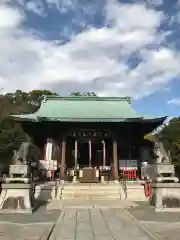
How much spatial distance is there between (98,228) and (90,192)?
10.5 meters

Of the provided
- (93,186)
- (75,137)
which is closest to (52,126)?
(75,137)

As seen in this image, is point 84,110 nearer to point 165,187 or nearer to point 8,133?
point 8,133

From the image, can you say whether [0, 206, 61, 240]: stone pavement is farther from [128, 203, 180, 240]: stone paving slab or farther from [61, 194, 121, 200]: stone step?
[61, 194, 121, 200]: stone step

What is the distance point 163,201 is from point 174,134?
36.2 meters

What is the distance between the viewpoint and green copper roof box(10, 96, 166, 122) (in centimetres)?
2458

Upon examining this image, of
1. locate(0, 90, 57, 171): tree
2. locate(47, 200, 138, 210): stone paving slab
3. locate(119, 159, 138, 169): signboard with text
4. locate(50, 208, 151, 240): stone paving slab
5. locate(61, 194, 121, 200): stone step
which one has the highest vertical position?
locate(0, 90, 57, 171): tree

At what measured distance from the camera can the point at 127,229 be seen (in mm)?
8641

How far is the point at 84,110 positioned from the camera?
28641 mm

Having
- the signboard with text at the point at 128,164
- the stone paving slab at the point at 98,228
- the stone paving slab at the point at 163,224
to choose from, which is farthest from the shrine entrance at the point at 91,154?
the stone paving slab at the point at 98,228

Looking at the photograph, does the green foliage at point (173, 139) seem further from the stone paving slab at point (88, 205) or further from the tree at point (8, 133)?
the stone paving slab at point (88, 205)

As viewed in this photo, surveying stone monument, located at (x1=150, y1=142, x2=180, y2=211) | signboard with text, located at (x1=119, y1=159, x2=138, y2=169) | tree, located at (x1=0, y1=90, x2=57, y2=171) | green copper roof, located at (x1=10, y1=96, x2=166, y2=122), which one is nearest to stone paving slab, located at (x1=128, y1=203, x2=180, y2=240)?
stone monument, located at (x1=150, y1=142, x2=180, y2=211)

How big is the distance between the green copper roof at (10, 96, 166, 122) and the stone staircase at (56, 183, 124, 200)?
6.47m

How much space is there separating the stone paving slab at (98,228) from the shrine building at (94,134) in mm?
12496

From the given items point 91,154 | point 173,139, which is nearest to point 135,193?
point 91,154
